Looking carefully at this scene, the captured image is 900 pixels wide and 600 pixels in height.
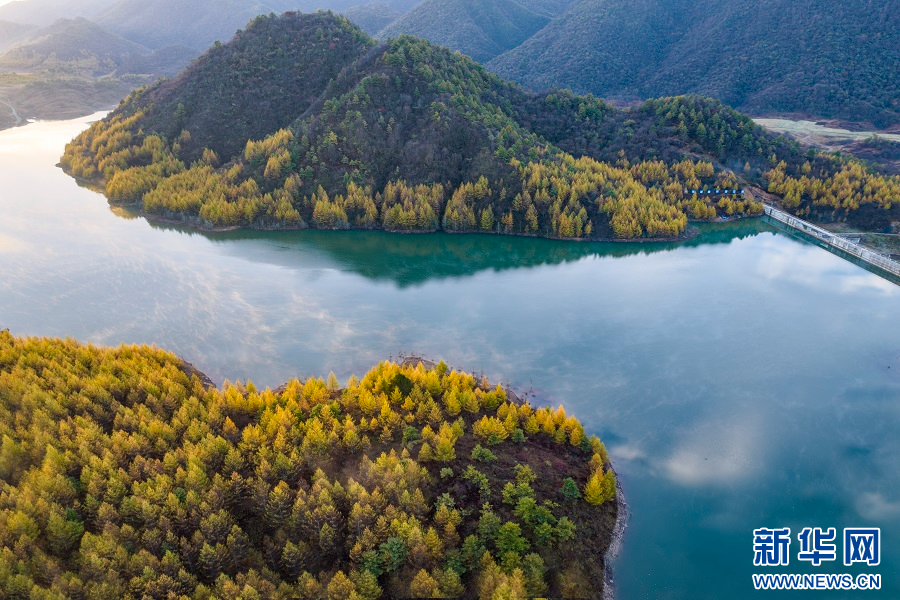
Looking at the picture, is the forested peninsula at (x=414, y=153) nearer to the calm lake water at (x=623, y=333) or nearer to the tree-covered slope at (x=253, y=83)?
the tree-covered slope at (x=253, y=83)

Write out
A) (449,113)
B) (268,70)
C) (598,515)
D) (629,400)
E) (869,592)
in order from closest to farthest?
1. (869,592)
2. (598,515)
3. (629,400)
4. (449,113)
5. (268,70)

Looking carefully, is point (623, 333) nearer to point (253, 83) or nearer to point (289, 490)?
point (289, 490)

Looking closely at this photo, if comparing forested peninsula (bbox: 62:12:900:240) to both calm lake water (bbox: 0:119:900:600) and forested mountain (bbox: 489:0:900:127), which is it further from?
forested mountain (bbox: 489:0:900:127)

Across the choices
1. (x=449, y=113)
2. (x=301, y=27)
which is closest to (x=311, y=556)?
(x=449, y=113)

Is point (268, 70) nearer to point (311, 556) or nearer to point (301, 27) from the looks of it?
point (301, 27)

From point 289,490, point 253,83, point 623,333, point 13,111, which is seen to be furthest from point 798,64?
point 13,111

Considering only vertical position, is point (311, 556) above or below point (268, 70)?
below

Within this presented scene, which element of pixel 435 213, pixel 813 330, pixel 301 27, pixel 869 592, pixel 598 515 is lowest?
pixel 869 592
